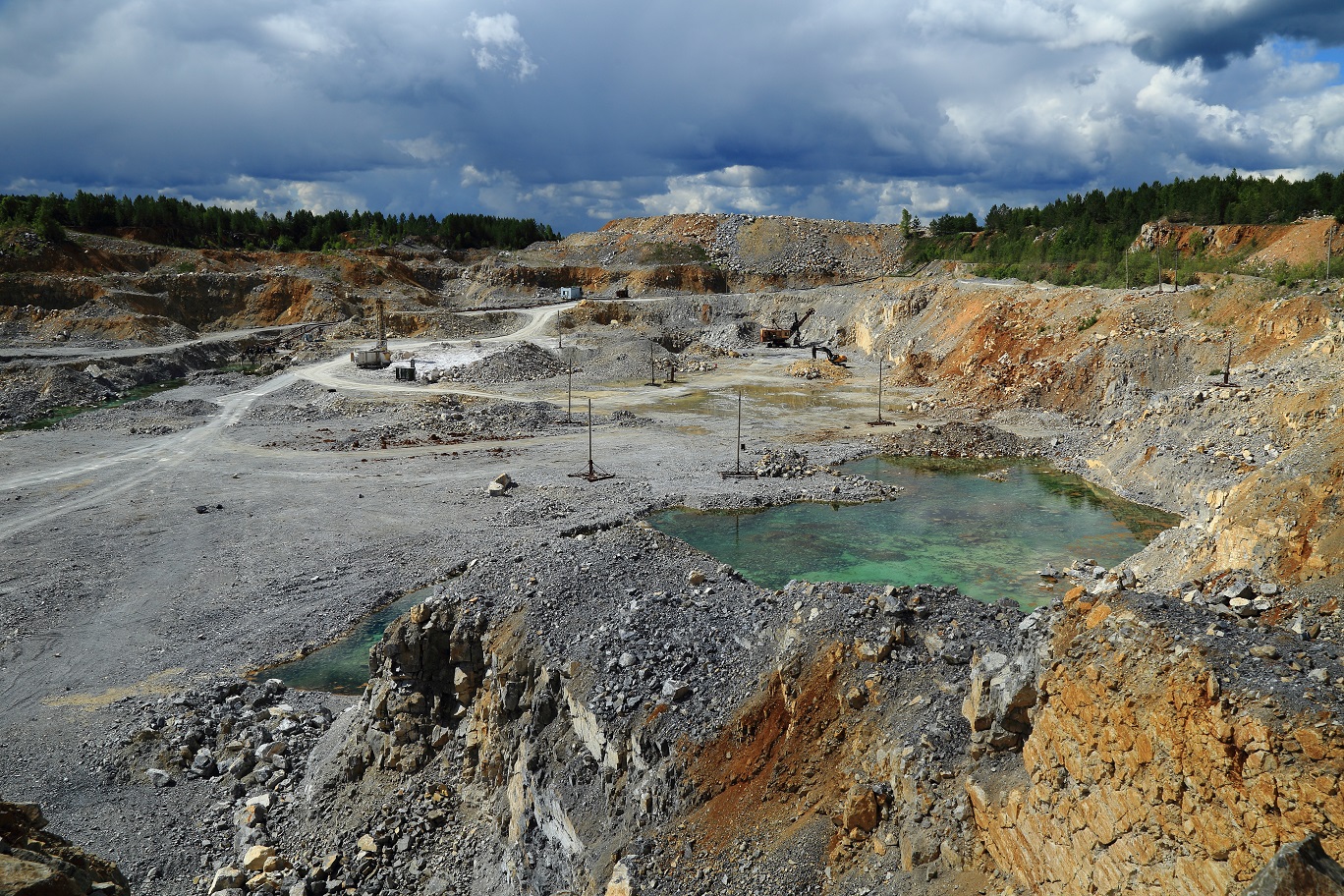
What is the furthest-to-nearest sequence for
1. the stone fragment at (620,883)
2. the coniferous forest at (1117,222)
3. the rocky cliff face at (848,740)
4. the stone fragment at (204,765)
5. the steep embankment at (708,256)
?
the steep embankment at (708,256), the coniferous forest at (1117,222), the stone fragment at (204,765), the stone fragment at (620,883), the rocky cliff face at (848,740)

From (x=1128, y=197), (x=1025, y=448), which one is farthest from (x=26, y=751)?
(x=1128, y=197)

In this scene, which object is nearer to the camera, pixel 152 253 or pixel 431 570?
pixel 431 570

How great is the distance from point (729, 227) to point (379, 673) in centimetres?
9729

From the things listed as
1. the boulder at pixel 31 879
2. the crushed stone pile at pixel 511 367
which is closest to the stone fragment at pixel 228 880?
the boulder at pixel 31 879

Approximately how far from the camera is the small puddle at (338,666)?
1930cm

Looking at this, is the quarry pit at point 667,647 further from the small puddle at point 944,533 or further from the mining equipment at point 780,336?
the mining equipment at point 780,336

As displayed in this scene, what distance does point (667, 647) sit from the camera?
44.2ft

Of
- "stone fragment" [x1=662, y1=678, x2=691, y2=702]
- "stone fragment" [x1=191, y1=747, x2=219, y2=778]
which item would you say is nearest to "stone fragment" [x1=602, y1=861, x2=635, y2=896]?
"stone fragment" [x1=662, y1=678, x2=691, y2=702]

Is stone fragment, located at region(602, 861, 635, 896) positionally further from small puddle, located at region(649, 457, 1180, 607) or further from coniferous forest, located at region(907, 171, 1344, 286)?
coniferous forest, located at region(907, 171, 1344, 286)

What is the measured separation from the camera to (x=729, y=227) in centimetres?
10600

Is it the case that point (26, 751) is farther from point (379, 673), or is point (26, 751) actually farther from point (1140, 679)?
point (1140, 679)

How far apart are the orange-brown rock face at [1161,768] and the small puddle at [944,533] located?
13.4 meters

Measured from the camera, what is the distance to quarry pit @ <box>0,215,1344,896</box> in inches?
348

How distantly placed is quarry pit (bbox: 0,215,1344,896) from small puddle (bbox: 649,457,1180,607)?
986 mm
